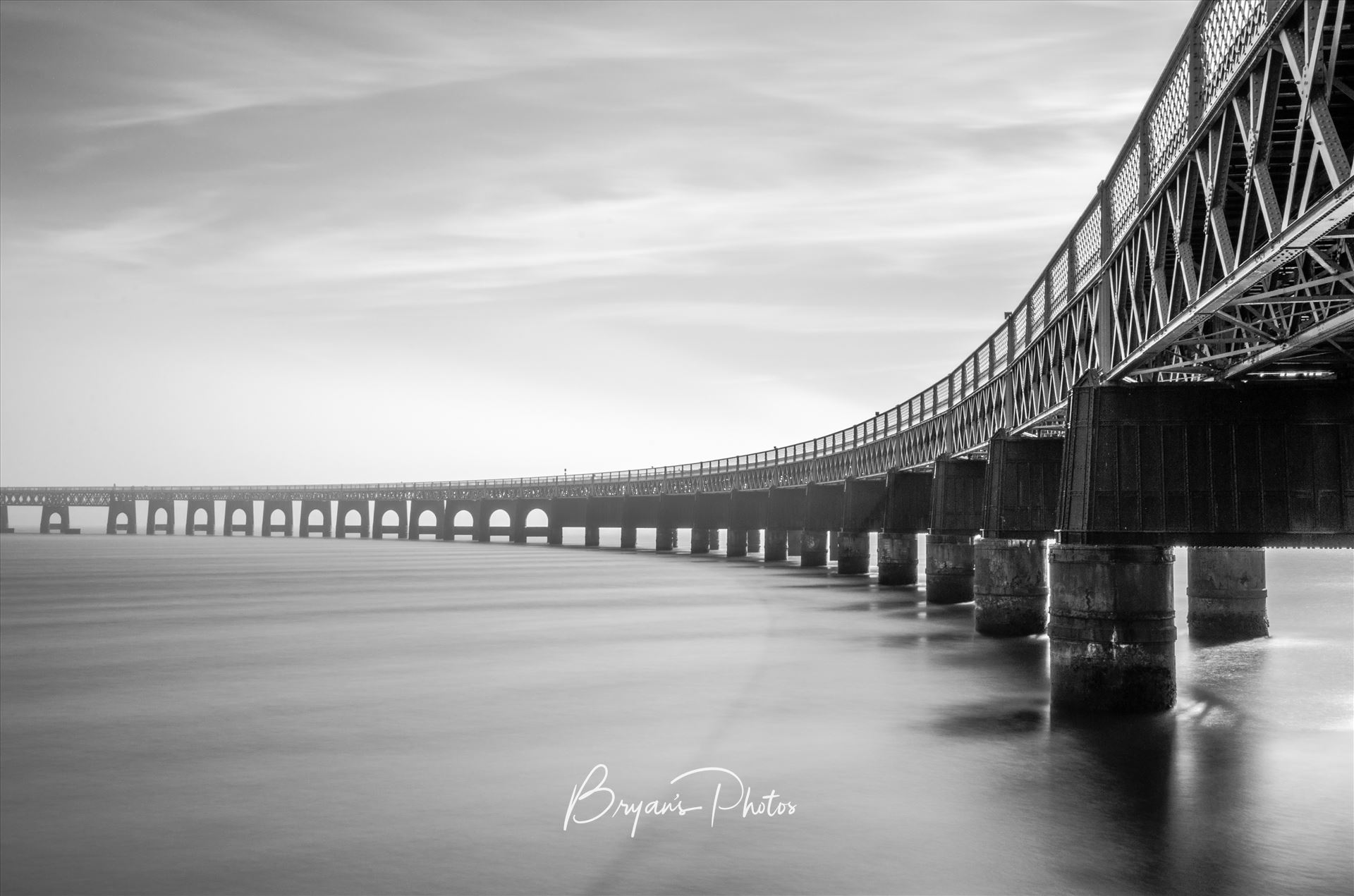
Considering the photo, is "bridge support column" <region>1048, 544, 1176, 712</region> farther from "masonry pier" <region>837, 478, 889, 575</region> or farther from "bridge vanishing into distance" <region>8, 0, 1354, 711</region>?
"masonry pier" <region>837, 478, 889, 575</region>

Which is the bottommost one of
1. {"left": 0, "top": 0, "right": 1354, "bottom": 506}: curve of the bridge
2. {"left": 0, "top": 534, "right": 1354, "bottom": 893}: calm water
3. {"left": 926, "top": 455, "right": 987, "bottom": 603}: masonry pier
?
{"left": 0, "top": 534, "right": 1354, "bottom": 893}: calm water

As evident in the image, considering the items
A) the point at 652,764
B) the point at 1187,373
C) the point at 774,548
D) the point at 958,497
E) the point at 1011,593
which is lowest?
the point at 652,764

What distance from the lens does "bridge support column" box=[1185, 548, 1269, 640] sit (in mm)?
29406

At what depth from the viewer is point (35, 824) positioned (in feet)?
39.6

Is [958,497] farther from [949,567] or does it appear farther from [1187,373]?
[1187,373]

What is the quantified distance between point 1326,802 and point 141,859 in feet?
46.4

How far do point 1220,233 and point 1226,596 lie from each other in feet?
74.1

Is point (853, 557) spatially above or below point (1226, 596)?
below

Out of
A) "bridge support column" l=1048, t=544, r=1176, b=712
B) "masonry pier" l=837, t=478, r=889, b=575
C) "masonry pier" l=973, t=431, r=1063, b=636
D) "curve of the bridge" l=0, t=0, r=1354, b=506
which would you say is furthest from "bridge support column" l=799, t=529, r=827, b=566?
"bridge support column" l=1048, t=544, r=1176, b=712

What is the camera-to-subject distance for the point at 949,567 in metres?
40.8

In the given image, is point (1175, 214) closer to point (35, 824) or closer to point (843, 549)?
point (35, 824)

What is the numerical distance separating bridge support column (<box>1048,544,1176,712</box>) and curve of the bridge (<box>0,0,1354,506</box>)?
3.17 m

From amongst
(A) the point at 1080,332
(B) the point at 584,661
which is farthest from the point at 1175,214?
(B) the point at 584,661

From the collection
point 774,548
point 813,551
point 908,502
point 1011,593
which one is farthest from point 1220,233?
point 774,548
